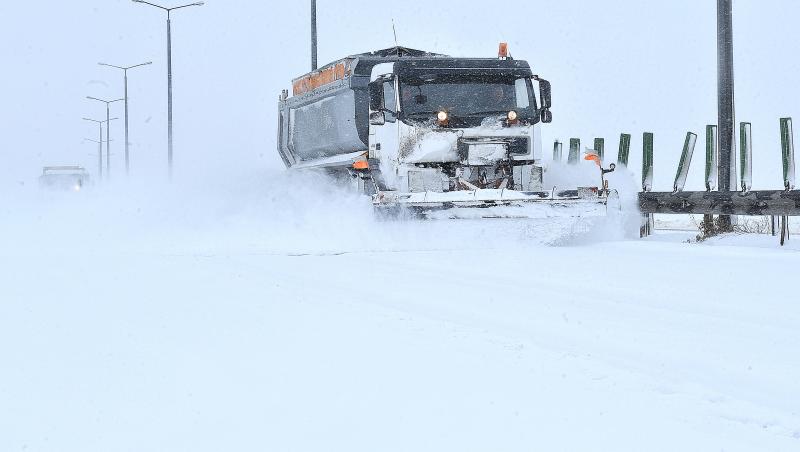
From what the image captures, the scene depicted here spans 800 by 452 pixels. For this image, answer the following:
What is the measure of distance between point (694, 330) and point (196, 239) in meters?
10.1

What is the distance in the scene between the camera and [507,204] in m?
13.0

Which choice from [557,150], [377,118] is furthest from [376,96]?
[557,150]

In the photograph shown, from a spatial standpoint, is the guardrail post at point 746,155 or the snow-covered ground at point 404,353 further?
the guardrail post at point 746,155

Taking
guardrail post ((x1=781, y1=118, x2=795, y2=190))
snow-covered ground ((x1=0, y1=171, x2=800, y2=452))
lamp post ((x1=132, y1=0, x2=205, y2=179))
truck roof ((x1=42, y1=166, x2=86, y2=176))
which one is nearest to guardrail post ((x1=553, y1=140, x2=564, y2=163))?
guardrail post ((x1=781, y1=118, x2=795, y2=190))

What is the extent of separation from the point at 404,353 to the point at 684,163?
11.6 meters

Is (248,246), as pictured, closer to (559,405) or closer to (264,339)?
(264,339)

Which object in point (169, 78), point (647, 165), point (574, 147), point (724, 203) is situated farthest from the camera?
point (169, 78)

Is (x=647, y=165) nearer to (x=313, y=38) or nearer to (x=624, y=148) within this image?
(x=624, y=148)

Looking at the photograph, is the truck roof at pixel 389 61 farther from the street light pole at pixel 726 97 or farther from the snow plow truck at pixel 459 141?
the street light pole at pixel 726 97

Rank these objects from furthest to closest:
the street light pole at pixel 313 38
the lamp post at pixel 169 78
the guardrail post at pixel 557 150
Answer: the lamp post at pixel 169 78 < the street light pole at pixel 313 38 < the guardrail post at pixel 557 150

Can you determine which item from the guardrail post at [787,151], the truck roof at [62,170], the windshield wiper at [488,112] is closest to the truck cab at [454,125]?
the windshield wiper at [488,112]

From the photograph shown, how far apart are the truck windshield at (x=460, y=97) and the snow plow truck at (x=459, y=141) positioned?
14mm

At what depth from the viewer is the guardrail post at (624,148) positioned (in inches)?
700

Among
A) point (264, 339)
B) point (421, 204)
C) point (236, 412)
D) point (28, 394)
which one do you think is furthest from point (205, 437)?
point (421, 204)
